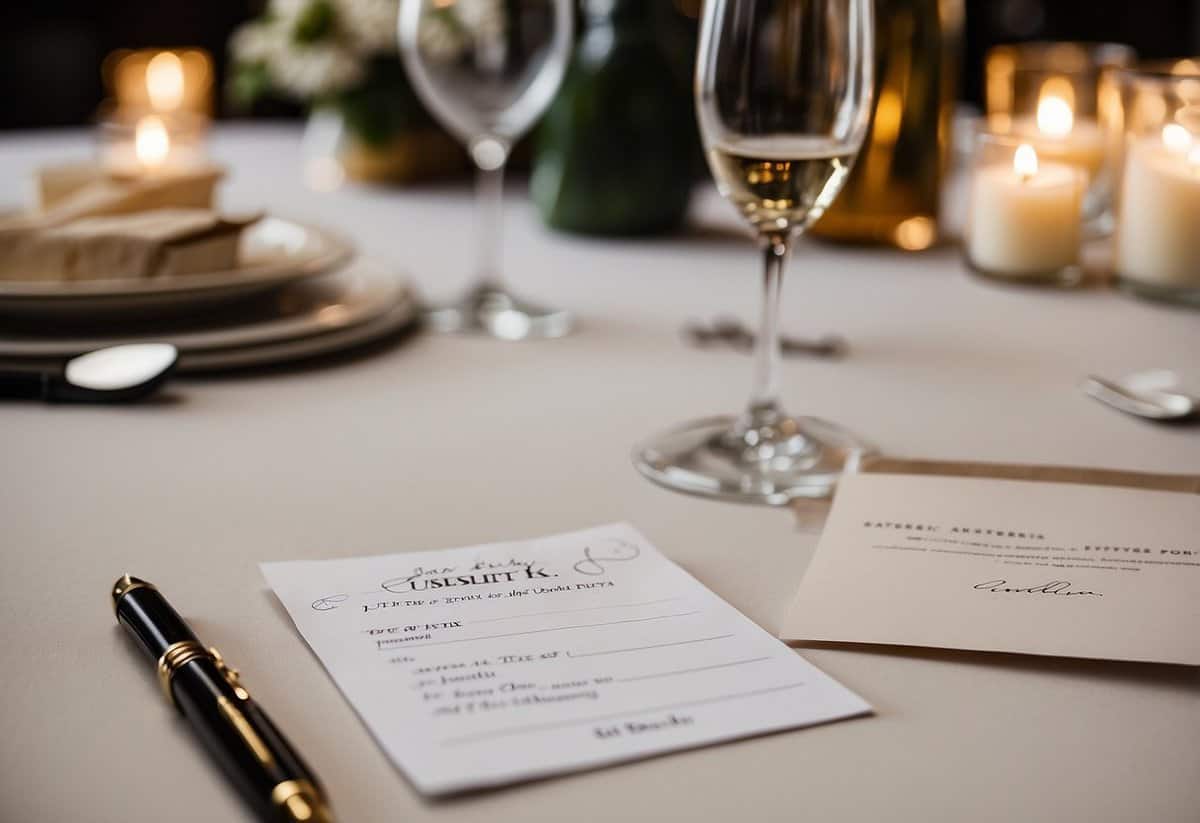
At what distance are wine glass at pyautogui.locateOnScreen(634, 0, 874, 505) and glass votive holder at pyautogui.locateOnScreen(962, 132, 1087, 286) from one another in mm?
524

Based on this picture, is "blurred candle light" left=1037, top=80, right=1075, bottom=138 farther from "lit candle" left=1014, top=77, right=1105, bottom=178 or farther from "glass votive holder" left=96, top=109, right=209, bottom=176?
"glass votive holder" left=96, top=109, right=209, bottom=176

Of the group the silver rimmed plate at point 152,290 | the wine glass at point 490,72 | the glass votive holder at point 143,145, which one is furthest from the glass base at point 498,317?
the glass votive holder at point 143,145

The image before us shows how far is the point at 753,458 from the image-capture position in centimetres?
76

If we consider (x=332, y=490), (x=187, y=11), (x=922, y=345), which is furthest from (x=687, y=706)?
(x=187, y=11)

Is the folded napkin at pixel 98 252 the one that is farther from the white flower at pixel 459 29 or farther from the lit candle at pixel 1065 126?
the lit candle at pixel 1065 126

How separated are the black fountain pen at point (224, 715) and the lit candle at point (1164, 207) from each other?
0.91 m

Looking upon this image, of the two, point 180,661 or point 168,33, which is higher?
point 168,33

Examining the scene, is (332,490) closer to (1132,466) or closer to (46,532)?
(46,532)

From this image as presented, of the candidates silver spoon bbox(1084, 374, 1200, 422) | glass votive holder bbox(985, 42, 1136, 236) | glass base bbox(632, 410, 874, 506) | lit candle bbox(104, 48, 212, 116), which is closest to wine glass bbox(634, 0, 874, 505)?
glass base bbox(632, 410, 874, 506)

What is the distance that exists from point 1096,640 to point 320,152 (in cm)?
140

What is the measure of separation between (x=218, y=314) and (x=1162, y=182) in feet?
2.61

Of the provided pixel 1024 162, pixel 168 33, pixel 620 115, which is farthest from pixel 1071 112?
pixel 168 33

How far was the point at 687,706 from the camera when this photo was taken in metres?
Answer: 0.48

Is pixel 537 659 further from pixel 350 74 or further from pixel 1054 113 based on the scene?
pixel 350 74
